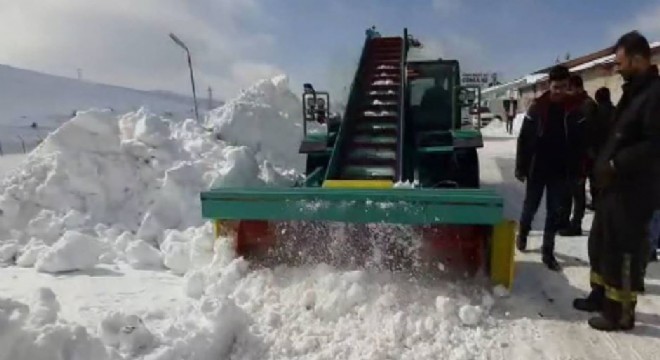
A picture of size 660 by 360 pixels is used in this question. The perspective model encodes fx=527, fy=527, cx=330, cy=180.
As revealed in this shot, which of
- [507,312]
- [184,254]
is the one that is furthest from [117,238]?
[507,312]

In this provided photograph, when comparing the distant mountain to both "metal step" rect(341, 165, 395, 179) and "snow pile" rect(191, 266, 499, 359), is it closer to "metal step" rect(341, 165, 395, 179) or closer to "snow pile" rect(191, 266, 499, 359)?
"metal step" rect(341, 165, 395, 179)

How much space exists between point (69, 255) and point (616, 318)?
409cm

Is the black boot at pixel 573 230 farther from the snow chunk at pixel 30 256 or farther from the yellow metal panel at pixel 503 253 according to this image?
the snow chunk at pixel 30 256

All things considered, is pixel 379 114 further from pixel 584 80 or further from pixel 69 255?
pixel 584 80

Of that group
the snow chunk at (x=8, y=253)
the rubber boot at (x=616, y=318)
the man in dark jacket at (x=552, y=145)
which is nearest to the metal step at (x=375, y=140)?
the man in dark jacket at (x=552, y=145)

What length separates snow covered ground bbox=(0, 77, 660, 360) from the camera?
294 centimetres

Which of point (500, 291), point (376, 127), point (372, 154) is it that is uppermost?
point (376, 127)

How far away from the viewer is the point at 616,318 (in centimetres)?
328

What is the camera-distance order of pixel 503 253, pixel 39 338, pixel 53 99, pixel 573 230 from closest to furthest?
pixel 39 338 → pixel 503 253 → pixel 573 230 → pixel 53 99

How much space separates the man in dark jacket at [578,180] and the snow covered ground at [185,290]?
33 centimetres

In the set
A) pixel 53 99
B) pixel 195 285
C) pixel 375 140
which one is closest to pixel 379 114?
pixel 375 140

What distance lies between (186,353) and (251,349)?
0.37m

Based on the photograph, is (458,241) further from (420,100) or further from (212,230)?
(420,100)

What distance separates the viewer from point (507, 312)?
11.6 feet
